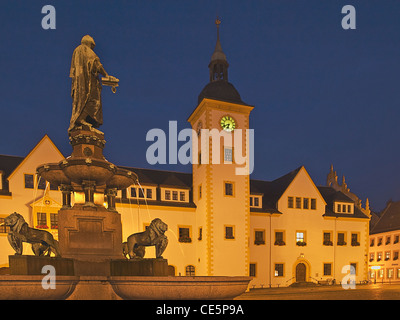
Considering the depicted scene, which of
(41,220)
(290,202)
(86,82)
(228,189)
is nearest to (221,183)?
(228,189)

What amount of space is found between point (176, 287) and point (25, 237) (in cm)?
432

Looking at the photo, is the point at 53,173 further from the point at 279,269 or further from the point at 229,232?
the point at 279,269

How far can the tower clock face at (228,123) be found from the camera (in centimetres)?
4006

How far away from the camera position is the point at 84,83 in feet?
39.9

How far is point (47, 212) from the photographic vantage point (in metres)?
33.3

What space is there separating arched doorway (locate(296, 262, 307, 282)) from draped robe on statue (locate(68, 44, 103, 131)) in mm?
35622

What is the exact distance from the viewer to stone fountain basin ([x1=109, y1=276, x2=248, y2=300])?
8.66 metres

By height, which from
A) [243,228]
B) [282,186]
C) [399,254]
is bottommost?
[399,254]

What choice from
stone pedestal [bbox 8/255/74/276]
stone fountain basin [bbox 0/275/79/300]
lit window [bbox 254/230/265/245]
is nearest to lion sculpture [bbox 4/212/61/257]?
stone pedestal [bbox 8/255/74/276]

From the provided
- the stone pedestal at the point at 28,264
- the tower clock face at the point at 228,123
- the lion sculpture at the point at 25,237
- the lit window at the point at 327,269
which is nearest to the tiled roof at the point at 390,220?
the lit window at the point at 327,269

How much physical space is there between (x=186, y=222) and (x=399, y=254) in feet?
116

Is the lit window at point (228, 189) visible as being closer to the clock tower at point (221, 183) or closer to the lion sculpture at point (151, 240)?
the clock tower at point (221, 183)
